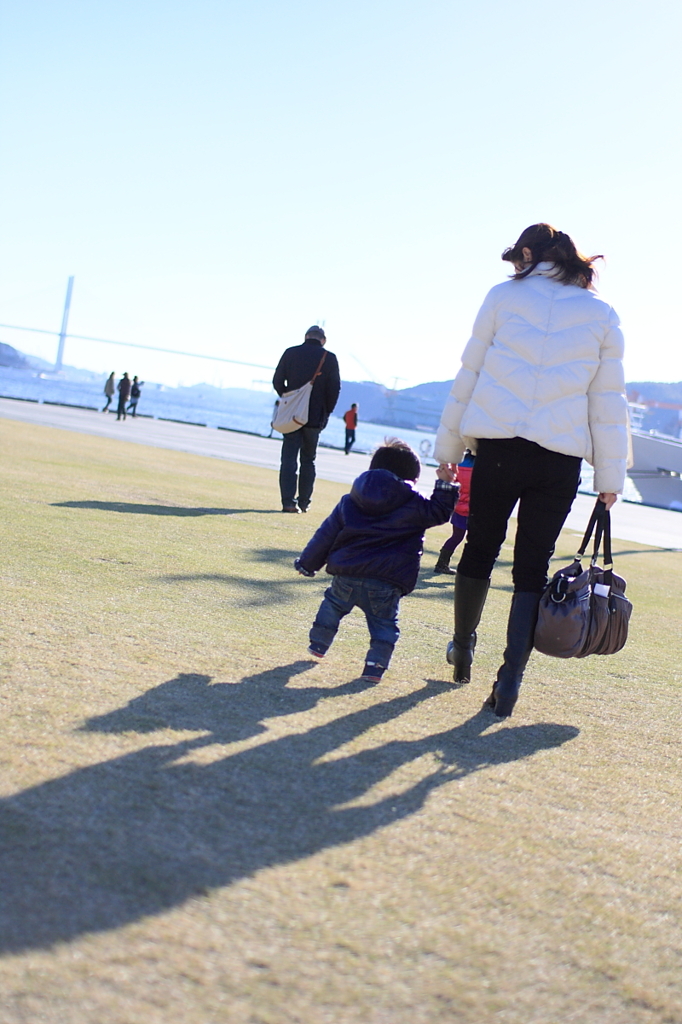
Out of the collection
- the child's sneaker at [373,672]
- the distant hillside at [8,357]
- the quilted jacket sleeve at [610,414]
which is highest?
the distant hillside at [8,357]

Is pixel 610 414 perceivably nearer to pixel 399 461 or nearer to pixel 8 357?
pixel 399 461

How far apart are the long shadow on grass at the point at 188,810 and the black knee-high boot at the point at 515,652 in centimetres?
27

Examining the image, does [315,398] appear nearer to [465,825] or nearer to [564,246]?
[564,246]

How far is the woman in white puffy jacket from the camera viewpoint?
342 cm

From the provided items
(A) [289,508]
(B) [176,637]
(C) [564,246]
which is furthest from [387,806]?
(A) [289,508]

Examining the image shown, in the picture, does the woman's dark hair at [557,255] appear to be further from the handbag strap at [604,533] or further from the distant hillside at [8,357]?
the distant hillside at [8,357]

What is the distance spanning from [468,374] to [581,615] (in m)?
0.97

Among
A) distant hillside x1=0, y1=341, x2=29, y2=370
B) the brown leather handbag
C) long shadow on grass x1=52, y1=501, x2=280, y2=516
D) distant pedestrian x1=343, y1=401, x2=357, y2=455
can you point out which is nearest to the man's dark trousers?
long shadow on grass x1=52, y1=501, x2=280, y2=516

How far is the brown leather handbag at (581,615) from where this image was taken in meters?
3.37

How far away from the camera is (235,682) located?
331 centimetres

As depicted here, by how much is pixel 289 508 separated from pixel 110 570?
14.6 feet

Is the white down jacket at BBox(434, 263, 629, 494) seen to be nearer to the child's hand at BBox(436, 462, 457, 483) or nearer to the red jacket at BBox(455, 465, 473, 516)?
the child's hand at BBox(436, 462, 457, 483)

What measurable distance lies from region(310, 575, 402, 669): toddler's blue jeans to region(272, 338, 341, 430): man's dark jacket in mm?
5579

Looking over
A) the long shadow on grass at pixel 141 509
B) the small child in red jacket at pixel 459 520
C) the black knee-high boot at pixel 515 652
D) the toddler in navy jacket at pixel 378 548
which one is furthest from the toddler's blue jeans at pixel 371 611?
the long shadow on grass at pixel 141 509
